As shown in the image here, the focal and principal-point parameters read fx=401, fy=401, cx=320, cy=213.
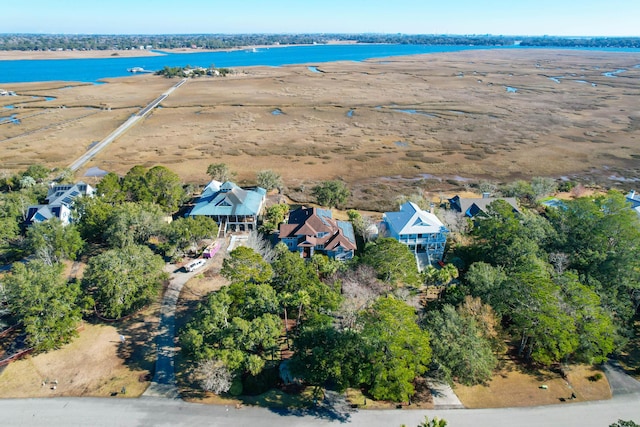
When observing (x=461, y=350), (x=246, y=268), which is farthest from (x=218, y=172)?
(x=461, y=350)

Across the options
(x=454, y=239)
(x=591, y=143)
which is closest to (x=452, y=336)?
(x=454, y=239)

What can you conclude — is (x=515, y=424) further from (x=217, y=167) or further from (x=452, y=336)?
(x=217, y=167)

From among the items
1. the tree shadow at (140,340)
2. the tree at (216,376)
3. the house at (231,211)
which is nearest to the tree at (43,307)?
the tree shadow at (140,340)

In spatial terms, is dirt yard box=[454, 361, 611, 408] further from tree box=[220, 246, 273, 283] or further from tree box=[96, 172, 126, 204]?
tree box=[96, 172, 126, 204]

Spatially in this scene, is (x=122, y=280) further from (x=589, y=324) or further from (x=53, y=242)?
(x=589, y=324)

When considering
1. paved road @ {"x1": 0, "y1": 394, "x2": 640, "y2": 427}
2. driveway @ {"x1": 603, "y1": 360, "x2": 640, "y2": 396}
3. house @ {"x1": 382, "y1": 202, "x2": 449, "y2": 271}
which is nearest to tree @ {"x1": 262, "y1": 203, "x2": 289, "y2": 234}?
house @ {"x1": 382, "y1": 202, "x2": 449, "y2": 271}
